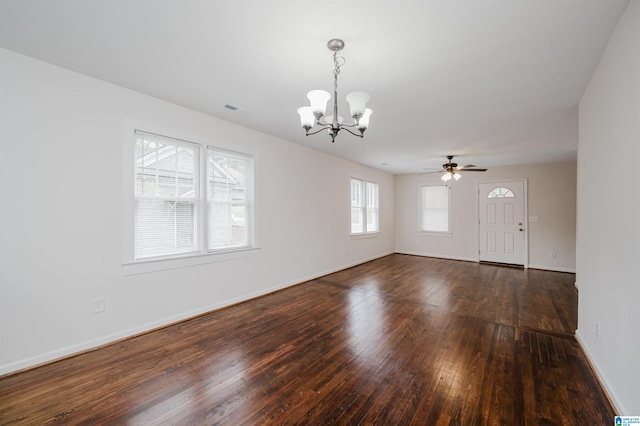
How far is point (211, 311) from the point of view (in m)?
3.52

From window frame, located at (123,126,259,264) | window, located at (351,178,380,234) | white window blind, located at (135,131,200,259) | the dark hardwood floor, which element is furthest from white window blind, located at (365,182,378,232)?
white window blind, located at (135,131,200,259)

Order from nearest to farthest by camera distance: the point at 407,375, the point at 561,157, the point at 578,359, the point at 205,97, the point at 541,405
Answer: the point at 541,405 < the point at 407,375 < the point at 578,359 < the point at 205,97 < the point at 561,157

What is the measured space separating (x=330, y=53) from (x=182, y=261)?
2.85m

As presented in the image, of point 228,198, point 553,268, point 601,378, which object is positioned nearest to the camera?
point 601,378

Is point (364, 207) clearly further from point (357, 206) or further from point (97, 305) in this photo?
point (97, 305)

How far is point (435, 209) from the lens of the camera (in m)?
7.89

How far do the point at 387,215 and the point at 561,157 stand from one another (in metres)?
4.18

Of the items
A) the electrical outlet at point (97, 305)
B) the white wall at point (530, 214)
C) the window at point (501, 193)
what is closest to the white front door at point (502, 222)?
the window at point (501, 193)

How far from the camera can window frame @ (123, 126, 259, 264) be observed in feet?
9.27

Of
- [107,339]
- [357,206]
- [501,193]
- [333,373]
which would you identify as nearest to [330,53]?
[333,373]

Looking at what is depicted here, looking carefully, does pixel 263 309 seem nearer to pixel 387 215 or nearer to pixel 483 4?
pixel 483 4

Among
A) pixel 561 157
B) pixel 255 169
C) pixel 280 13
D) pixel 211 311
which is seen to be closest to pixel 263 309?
pixel 211 311

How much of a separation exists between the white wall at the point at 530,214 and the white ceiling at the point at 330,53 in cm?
369

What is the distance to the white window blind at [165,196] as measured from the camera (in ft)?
9.66
